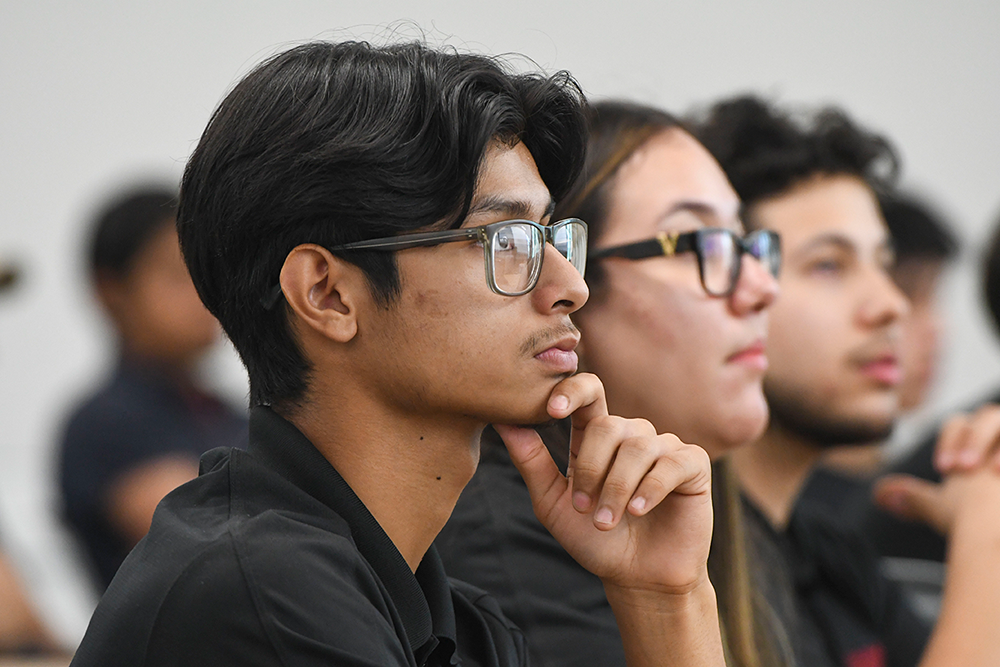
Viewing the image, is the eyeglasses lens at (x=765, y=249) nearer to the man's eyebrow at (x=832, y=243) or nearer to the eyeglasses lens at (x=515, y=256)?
the man's eyebrow at (x=832, y=243)

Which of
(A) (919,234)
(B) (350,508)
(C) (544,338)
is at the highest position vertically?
(C) (544,338)

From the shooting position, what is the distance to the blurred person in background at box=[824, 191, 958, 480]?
3033mm

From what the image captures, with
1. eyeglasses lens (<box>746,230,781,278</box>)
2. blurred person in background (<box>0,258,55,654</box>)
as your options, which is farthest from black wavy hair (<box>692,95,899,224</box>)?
blurred person in background (<box>0,258,55,654</box>)

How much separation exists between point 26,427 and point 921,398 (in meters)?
3.16

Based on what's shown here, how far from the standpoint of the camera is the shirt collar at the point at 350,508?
892 mm

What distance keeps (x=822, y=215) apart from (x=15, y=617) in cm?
200

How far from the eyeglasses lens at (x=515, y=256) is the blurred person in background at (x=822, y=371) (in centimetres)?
97

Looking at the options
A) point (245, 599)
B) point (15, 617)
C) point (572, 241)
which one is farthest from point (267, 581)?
point (15, 617)

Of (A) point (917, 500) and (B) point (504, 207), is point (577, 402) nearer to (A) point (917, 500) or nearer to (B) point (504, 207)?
(B) point (504, 207)

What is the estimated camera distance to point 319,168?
903 millimetres

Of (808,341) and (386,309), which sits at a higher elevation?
(386,309)

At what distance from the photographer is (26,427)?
3.62m

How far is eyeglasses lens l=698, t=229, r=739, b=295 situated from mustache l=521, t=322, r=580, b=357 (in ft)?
1.70

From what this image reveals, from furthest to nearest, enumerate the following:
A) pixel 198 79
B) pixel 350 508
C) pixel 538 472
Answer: pixel 198 79 → pixel 538 472 → pixel 350 508
